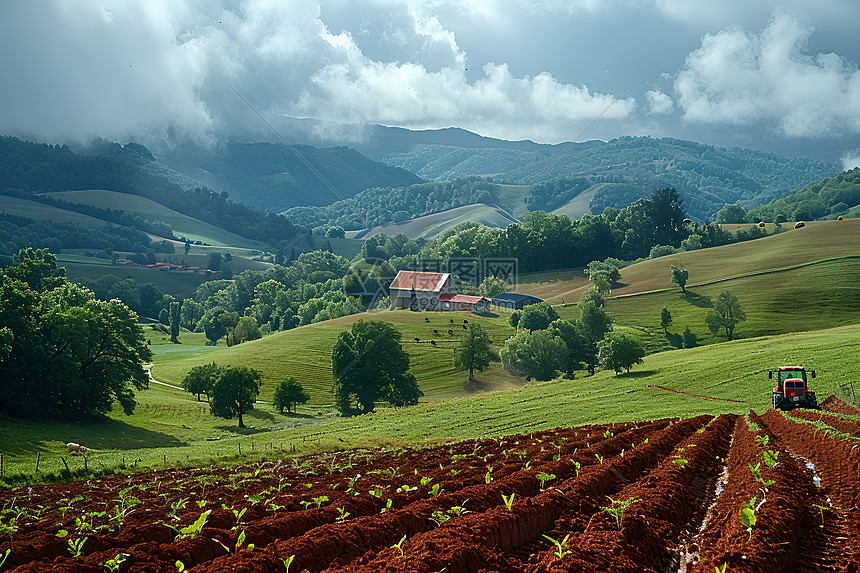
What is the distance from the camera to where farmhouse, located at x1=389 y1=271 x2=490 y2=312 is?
138375 millimetres

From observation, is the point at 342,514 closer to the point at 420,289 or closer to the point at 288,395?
the point at 288,395

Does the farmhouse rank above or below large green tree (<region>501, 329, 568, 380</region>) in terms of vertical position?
above

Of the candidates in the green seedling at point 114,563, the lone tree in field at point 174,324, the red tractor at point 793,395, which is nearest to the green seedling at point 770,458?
the green seedling at point 114,563

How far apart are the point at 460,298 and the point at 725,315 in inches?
2233

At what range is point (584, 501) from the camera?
1627cm

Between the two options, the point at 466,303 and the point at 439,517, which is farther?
the point at 466,303

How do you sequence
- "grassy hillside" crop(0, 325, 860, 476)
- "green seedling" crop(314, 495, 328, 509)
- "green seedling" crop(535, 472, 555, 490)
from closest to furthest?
"green seedling" crop(314, 495, 328, 509) < "green seedling" crop(535, 472, 555, 490) < "grassy hillside" crop(0, 325, 860, 476)

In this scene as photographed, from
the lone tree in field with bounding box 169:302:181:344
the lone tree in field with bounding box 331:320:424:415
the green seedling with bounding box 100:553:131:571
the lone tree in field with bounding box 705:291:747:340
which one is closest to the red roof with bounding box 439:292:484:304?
the lone tree in field with bounding box 331:320:424:415

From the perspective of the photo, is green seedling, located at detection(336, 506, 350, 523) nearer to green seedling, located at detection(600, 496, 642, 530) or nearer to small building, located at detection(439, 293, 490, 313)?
green seedling, located at detection(600, 496, 642, 530)

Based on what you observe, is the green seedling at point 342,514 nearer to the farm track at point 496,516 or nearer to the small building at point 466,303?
the farm track at point 496,516

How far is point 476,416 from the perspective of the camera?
52.7 meters

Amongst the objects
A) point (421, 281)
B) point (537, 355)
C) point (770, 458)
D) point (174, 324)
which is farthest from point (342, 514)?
→ point (174, 324)

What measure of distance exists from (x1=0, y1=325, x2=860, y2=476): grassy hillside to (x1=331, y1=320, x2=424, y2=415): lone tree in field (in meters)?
12.4

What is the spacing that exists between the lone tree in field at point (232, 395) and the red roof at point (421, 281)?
233ft
